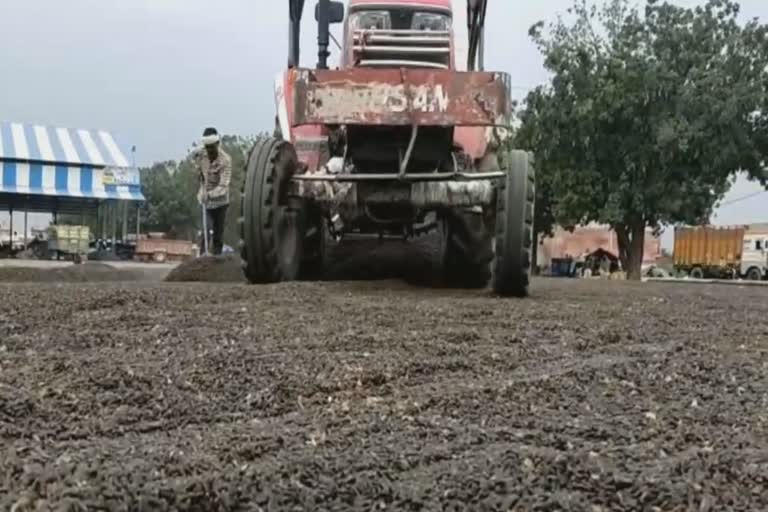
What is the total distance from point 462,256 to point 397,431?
214 inches

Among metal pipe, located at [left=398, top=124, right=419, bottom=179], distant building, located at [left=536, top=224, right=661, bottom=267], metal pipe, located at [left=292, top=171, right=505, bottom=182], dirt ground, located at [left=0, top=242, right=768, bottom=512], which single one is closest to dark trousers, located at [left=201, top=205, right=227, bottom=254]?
metal pipe, located at [left=292, top=171, right=505, bottom=182]

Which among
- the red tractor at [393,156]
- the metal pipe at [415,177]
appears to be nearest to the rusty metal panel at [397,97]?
the red tractor at [393,156]

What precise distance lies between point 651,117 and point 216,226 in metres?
19.1

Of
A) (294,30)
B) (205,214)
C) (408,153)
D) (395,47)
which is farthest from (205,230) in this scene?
(408,153)

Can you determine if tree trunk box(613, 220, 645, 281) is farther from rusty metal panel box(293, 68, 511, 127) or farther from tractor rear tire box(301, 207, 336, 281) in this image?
rusty metal panel box(293, 68, 511, 127)

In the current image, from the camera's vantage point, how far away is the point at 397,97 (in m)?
6.34

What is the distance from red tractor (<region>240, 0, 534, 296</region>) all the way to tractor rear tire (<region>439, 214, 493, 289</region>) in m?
0.01

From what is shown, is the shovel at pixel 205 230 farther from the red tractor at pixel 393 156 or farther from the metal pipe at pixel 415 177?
the metal pipe at pixel 415 177

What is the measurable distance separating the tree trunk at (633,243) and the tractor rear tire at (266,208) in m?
23.3

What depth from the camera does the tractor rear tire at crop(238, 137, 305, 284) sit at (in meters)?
6.49

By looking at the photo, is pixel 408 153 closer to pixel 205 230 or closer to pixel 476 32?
pixel 476 32

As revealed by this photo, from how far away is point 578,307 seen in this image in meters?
5.67

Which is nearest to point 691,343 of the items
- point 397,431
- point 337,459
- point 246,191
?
point 397,431

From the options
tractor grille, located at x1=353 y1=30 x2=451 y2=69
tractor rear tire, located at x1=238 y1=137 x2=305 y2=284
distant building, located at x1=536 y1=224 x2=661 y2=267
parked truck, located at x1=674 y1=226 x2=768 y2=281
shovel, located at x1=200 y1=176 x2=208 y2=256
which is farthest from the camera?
distant building, located at x1=536 y1=224 x2=661 y2=267
